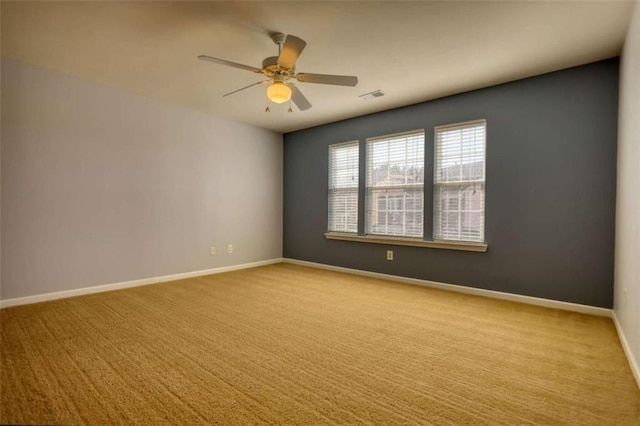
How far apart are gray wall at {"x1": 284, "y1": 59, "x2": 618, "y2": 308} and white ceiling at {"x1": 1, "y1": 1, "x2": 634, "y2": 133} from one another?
25 centimetres

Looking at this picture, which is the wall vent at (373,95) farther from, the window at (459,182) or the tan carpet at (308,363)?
the tan carpet at (308,363)

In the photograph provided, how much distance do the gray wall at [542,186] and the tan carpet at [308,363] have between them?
16.3 inches

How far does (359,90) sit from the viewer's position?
403cm

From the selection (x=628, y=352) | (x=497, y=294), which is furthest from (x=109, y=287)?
(x=628, y=352)

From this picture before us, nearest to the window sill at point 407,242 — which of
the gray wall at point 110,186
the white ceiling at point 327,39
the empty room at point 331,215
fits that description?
the empty room at point 331,215

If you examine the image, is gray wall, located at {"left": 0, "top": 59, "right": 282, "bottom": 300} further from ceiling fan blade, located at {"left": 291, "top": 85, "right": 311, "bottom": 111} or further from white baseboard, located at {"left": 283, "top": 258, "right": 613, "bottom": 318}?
ceiling fan blade, located at {"left": 291, "top": 85, "right": 311, "bottom": 111}

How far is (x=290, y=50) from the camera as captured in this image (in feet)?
7.96

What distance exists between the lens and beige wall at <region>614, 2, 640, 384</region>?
2129 millimetres

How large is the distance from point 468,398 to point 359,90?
3.39 m

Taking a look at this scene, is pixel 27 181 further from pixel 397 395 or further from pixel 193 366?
pixel 397 395

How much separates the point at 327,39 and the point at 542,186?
8.96 ft

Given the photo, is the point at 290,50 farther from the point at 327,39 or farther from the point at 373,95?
the point at 373,95

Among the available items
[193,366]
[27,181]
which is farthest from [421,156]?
[27,181]

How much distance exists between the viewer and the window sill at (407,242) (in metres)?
3.98
